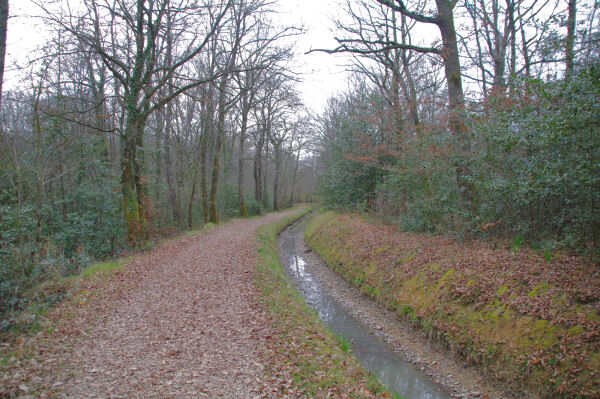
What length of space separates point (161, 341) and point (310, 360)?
2.51 meters

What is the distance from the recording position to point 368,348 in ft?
22.4

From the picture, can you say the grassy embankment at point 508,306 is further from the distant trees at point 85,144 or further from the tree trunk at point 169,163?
the tree trunk at point 169,163

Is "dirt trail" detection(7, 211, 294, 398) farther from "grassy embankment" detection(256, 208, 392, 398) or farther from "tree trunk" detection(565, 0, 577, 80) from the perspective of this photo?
"tree trunk" detection(565, 0, 577, 80)

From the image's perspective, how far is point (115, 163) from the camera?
1441 centimetres

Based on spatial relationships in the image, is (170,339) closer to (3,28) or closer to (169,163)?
(3,28)

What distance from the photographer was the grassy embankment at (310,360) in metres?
4.60

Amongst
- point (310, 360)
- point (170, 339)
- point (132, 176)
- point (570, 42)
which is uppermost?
point (570, 42)

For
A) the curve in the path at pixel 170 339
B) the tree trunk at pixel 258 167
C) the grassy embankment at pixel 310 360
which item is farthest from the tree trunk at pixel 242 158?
the grassy embankment at pixel 310 360

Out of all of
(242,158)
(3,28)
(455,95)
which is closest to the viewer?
(3,28)

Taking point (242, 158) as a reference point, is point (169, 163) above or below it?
below

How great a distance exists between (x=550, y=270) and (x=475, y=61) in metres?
12.5

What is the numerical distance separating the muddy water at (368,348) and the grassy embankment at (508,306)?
935 mm

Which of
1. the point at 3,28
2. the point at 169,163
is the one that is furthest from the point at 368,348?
the point at 169,163

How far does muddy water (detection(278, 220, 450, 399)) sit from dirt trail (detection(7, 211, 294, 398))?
1984mm
